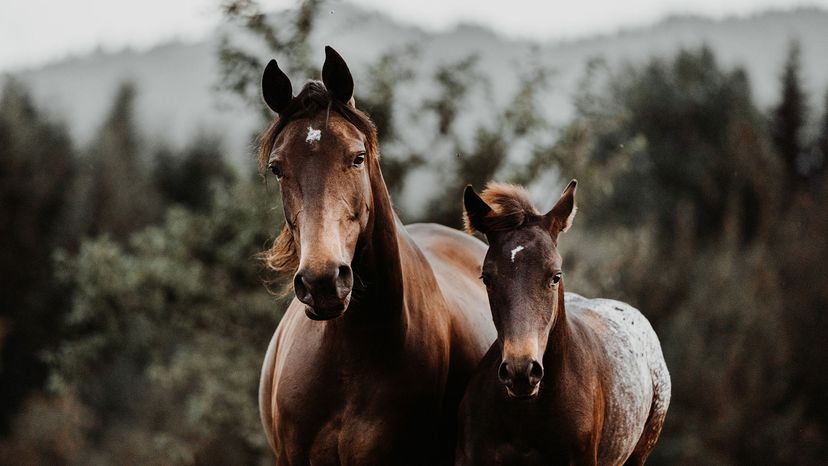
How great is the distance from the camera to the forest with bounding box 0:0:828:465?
57.3 ft

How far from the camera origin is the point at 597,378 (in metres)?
5.50

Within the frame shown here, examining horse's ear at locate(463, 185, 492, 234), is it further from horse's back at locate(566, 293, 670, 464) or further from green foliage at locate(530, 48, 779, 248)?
green foliage at locate(530, 48, 779, 248)

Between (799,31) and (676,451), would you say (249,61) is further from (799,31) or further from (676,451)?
(799,31)

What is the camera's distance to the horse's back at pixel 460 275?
5.68 meters

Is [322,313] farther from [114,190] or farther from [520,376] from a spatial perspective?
[114,190]

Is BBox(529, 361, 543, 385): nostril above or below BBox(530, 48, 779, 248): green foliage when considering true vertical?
above

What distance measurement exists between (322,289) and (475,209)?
1.55m

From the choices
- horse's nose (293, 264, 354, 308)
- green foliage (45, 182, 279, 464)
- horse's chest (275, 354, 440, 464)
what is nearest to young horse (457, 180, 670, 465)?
horse's chest (275, 354, 440, 464)

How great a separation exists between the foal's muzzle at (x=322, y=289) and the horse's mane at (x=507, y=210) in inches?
53.7

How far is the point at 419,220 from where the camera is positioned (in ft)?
58.5

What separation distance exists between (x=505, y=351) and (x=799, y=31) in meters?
36.4

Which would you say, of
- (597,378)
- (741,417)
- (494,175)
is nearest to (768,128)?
(741,417)

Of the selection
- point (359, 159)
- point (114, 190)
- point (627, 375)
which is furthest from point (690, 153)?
point (359, 159)

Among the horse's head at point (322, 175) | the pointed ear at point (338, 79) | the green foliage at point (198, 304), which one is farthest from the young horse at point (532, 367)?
the green foliage at point (198, 304)
